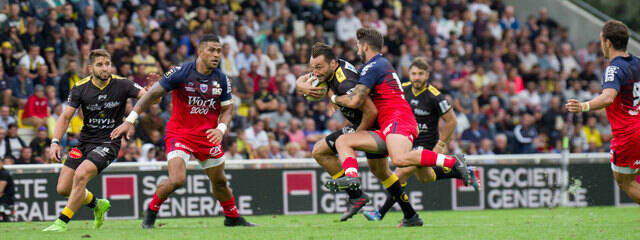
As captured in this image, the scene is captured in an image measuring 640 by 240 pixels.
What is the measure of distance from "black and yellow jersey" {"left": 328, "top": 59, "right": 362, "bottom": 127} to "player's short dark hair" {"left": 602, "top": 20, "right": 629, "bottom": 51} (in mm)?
2687

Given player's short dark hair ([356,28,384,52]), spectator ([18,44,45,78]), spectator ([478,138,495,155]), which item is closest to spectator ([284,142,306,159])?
spectator ([478,138,495,155])

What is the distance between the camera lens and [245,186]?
15672mm

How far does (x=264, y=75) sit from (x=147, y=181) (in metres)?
5.35

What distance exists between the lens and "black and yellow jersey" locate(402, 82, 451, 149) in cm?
1292

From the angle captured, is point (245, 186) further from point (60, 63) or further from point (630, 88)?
point (630, 88)

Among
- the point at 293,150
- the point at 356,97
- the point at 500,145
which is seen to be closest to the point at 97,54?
the point at 356,97

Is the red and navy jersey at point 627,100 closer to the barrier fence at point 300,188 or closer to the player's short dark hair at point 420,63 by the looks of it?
the player's short dark hair at point 420,63

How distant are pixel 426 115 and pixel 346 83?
323 centimetres

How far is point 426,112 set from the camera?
42.7ft

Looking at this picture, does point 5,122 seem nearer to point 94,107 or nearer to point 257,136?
point 257,136

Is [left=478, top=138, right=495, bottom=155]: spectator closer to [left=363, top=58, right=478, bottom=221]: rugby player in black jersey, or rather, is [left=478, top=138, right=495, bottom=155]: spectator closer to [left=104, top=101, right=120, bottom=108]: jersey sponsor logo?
[left=363, top=58, right=478, bottom=221]: rugby player in black jersey

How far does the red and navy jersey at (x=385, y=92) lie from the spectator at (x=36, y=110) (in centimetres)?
854

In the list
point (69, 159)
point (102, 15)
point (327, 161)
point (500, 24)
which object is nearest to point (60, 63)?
point (102, 15)

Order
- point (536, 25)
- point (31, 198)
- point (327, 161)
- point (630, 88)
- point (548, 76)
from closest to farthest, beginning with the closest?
point (630, 88) < point (327, 161) < point (31, 198) < point (548, 76) < point (536, 25)
